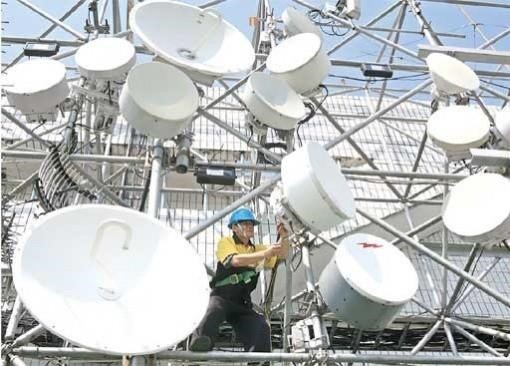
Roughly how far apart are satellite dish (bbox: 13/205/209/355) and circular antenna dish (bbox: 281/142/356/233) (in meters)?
0.97

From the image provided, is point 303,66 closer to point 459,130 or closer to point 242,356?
point 459,130

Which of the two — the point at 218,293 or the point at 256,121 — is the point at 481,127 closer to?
the point at 256,121

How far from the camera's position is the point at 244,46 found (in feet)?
26.9

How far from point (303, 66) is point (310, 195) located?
8.64ft

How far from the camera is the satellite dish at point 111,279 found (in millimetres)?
4551

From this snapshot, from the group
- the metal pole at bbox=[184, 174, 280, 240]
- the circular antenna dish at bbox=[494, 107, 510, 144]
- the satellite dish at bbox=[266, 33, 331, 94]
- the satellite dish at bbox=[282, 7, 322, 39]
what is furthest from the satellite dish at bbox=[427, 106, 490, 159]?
the satellite dish at bbox=[282, 7, 322, 39]

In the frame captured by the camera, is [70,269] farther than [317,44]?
No

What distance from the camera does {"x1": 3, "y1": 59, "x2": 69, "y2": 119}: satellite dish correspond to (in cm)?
746

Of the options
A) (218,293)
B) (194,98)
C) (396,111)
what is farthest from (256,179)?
(396,111)

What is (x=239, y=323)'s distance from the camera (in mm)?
5930

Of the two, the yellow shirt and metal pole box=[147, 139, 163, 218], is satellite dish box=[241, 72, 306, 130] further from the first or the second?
the yellow shirt

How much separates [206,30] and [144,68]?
1.75 m

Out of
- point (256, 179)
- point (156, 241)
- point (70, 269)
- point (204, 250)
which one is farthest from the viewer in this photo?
point (204, 250)

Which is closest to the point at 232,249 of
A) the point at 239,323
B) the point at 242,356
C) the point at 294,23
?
the point at 239,323
